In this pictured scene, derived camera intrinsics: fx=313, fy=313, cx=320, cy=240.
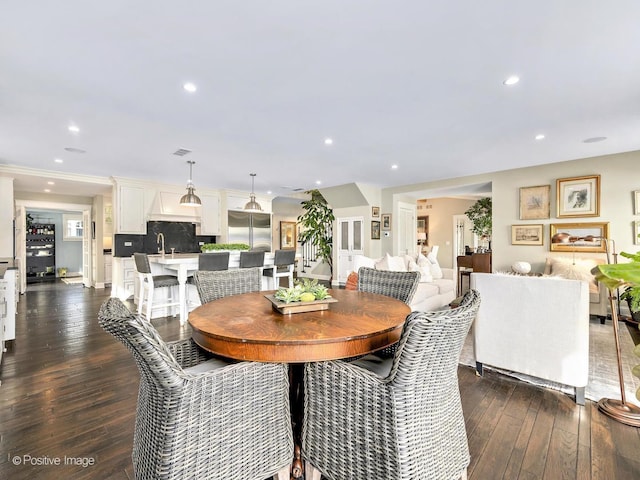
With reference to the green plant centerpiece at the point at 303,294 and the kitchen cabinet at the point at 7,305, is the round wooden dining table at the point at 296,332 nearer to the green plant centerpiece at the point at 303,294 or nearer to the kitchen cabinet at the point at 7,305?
the green plant centerpiece at the point at 303,294

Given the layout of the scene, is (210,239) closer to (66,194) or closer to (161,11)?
(66,194)

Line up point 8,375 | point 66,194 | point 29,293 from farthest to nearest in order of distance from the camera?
point 66,194, point 29,293, point 8,375

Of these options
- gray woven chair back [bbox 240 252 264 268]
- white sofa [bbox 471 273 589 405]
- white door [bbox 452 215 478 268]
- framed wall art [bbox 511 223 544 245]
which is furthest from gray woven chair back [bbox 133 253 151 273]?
white door [bbox 452 215 478 268]

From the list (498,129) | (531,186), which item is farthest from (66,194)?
(531,186)

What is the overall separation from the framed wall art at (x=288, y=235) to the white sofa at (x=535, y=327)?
903 centimetres

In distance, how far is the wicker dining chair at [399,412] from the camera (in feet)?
3.90

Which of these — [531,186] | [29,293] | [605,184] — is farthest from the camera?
[29,293]

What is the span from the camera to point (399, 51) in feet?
7.16

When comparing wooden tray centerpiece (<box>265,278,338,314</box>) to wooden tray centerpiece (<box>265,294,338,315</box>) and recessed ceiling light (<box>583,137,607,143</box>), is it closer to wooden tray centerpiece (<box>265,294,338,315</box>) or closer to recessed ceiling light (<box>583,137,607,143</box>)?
wooden tray centerpiece (<box>265,294,338,315</box>)

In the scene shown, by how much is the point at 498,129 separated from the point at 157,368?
4.15m

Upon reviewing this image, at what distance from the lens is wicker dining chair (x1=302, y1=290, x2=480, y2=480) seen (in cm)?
119

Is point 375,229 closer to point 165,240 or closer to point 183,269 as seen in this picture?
point 183,269

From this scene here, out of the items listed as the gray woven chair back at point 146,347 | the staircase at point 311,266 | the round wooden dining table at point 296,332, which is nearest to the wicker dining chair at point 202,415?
the gray woven chair back at point 146,347

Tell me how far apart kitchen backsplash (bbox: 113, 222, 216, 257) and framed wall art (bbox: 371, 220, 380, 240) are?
405 centimetres
